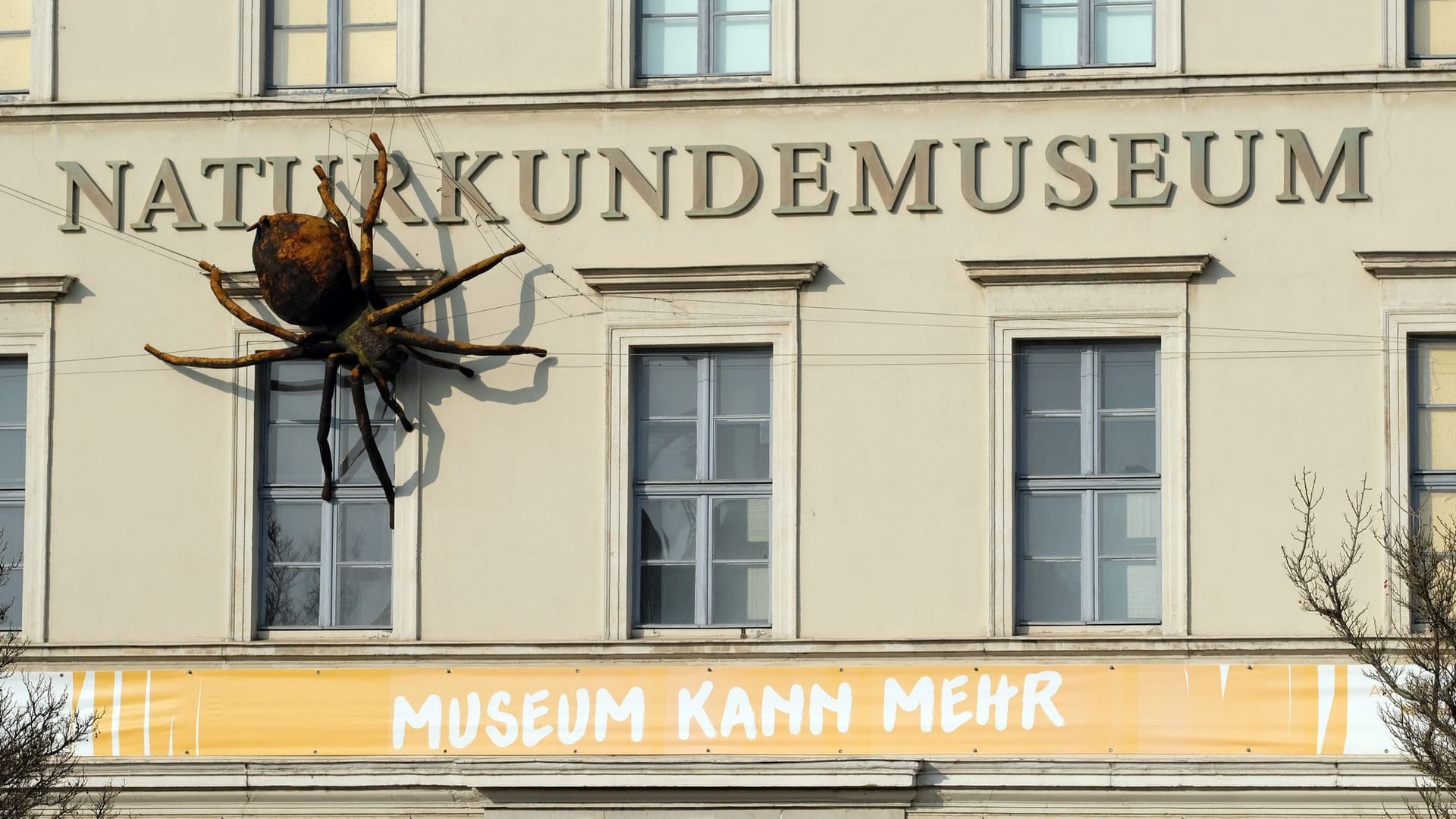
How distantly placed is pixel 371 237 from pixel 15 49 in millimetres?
3159

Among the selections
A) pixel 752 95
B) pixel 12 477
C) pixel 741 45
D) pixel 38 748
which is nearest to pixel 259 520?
pixel 12 477

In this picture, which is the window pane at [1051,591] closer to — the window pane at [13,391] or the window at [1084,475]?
the window at [1084,475]

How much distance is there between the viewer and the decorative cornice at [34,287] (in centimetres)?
1802

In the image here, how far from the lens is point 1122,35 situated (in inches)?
697

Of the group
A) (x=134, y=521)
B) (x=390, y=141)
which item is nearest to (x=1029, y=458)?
(x=390, y=141)

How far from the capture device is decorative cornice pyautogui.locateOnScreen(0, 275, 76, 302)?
18.0 meters

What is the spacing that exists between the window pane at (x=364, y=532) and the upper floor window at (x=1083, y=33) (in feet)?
17.5

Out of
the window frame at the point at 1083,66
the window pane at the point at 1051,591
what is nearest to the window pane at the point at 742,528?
the window pane at the point at 1051,591

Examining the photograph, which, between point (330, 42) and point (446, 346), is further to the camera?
point (330, 42)

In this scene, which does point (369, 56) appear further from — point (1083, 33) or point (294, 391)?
point (1083, 33)

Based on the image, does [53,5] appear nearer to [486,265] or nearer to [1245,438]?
[486,265]

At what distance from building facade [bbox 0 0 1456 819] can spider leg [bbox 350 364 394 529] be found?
124mm

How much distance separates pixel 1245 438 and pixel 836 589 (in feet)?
9.34

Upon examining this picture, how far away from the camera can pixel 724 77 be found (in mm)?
17906
